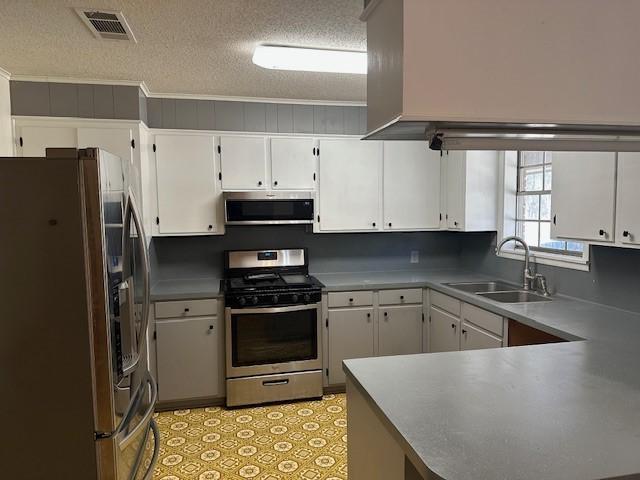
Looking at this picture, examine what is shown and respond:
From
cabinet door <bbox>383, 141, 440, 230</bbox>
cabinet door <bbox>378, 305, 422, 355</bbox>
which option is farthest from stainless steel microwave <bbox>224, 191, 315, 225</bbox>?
cabinet door <bbox>378, 305, 422, 355</bbox>

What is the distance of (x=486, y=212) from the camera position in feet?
12.2

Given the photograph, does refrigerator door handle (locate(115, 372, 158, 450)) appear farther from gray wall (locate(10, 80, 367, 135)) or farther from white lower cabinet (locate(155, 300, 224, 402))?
gray wall (locate(10, 80, 367, 135))

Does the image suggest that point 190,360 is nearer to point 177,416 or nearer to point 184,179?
point 177,416

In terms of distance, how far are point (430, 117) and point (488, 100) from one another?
190 mm

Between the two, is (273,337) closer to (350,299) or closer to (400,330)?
(350,299)

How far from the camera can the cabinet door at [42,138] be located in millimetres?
3090

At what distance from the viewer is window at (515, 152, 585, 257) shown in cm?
330

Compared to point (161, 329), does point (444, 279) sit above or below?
above

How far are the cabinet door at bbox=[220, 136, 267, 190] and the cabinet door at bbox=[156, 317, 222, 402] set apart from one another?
1130mm

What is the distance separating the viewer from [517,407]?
1294 millimetres

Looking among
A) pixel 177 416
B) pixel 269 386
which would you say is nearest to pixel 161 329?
pixel 177 416

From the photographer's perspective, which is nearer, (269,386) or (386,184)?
(269,386)

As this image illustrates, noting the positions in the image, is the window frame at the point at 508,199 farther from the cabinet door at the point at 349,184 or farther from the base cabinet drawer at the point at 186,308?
the base cabinet drawer at the point at 186,308

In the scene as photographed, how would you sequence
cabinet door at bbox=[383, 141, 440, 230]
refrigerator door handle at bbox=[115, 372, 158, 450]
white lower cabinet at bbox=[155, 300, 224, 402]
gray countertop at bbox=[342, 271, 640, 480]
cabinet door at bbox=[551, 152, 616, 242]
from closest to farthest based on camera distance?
gray countertop at bbox=[342, 271, 640, 480] < refrigerator door handle at bbox=[115, 372, 158, 450] < cabinet door at bbox=[551, 152, 616, 242] < white lower cabinet at bbox=[155, 300, 224, 402] < cabinet door at bbox=[383, 141, 440, 230]
